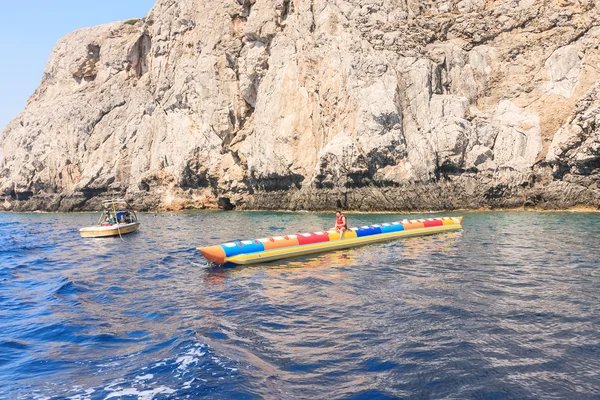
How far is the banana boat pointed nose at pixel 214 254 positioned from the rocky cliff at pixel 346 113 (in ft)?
101

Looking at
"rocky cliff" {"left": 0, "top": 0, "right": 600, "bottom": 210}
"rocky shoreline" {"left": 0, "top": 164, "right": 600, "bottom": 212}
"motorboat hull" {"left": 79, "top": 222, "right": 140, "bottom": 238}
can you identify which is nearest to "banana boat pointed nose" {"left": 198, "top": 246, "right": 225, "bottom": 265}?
"motorboat hull" {"left": 79, "top": 222, "right": 140, "bottom": 238}

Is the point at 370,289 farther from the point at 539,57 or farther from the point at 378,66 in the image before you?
the point at 539,57

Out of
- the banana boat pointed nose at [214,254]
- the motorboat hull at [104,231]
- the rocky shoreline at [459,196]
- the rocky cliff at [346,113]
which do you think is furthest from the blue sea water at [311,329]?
the rocky cliff at [346,113]

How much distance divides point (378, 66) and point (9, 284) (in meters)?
42.0

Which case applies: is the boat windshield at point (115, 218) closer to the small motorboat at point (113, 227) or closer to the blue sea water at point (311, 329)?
the small motorboat at point (113, 227)

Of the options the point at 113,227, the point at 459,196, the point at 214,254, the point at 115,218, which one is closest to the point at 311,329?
the point at 214,254

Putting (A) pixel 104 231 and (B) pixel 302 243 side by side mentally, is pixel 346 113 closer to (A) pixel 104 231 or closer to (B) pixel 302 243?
(A) pixel 104 231

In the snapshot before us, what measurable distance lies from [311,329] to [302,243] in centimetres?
1022

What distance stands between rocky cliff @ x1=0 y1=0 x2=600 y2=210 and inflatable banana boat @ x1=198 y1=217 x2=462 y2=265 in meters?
20.2

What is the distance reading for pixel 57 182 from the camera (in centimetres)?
7188

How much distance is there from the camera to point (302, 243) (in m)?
19.5

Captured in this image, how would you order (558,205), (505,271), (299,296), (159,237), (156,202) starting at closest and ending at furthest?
(299,296)
(505,271)
(159,237)
(558,205)
(156,202)

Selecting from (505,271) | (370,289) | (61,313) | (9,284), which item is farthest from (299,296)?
(9,284)

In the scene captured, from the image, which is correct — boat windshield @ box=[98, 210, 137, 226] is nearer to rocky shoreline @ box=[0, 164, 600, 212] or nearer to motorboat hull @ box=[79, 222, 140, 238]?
motorboat hull @ box=[79, 222, 140, 238]
